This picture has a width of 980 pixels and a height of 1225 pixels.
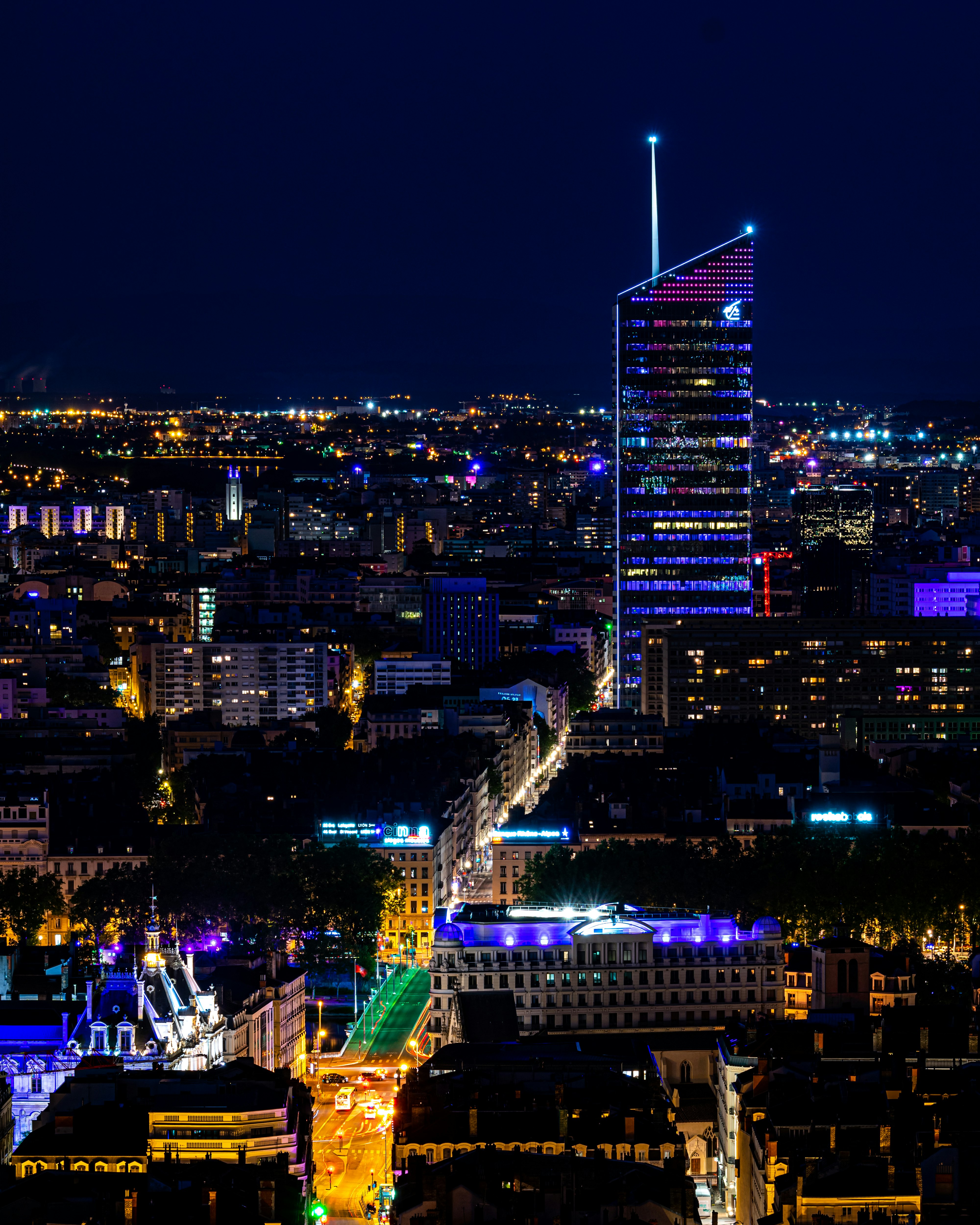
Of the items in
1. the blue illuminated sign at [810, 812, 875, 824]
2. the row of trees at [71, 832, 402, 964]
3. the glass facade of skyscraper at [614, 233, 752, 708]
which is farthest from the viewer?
the glass facade of skyscraper at [614, 233, 752, 708]

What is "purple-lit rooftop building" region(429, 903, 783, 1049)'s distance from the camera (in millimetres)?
80250

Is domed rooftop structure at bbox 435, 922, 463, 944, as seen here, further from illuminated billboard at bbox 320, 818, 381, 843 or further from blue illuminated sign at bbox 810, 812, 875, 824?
blue illuminated sign at bbox 810, 812, 875, 824

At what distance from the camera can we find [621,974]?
8062cm

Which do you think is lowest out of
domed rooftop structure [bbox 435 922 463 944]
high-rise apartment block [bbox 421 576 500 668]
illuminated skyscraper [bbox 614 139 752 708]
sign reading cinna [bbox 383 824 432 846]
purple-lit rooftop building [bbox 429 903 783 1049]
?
purple-lit rooftop building [bbox 429 903 783 1049]

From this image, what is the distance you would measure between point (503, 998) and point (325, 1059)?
544 cm

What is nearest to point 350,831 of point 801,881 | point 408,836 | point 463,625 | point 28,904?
point 408,836

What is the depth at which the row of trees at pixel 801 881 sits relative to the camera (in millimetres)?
91750

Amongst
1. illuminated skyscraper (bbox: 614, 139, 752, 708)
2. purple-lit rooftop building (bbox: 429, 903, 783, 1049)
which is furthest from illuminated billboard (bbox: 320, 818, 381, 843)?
illuminated skyscraper (bbox: 614, 139, 752, 708)

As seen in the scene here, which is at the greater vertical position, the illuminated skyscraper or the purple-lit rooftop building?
the illuminated skyscraper

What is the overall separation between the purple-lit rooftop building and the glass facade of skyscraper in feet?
287

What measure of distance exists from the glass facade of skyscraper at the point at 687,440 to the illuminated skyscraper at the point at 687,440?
58 millimetres

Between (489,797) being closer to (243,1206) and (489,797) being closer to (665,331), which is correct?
(665,331)

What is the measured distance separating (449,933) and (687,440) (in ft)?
298

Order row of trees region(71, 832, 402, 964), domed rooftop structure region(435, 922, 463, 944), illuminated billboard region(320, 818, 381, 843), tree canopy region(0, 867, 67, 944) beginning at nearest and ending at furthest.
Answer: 1. domed rooftop structure region(435, 922, 463, 944)
2. row of trees region(71, 832, 402, 964)
3. tree canopy region(0, 867, 67, 944)
4. illuminated billboard region(320, 818, 381, 843)
